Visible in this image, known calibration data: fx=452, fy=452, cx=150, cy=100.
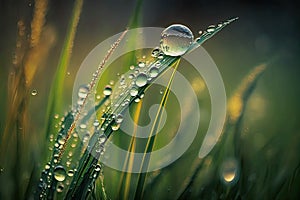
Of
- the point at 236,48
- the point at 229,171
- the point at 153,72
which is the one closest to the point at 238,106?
the point at 229,171

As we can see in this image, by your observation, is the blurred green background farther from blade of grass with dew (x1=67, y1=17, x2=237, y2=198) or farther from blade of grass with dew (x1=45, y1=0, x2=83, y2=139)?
blade of grass with dew (x1=67, y1=17, x2=237, y2=198)

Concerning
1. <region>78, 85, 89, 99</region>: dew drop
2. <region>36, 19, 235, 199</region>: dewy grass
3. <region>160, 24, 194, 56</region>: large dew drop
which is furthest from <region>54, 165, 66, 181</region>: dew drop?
<region>160, 24, 194, 56</region>: large dew drop

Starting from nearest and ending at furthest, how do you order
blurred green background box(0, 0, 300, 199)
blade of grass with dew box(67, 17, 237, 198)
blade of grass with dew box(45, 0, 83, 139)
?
blade of grass with dew box(67, 17, 237, 198) → blade of grass with dew box(45, 0, 83, 139) → blurred green background box(0, 0, 300, 199)

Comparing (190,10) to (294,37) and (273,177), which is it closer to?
(294,37)

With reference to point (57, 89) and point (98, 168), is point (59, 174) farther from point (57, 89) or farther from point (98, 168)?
point (57, 89)

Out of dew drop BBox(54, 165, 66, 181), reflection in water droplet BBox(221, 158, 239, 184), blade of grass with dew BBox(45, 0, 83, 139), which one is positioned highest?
blade of grass with dew BBox(45, 0, 83, 139)

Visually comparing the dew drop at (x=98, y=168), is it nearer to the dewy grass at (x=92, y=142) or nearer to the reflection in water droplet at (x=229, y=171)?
the dewy grass at (x=92, y=142)

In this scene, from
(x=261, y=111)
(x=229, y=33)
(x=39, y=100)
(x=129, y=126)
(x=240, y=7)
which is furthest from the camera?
(x=240, y=7)

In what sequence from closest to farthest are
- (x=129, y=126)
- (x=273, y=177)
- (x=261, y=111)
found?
1. (x=129, y=126)
2. (x=273, y=177)
3. (x=261, y=111)

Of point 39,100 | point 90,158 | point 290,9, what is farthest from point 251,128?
point 290,9
